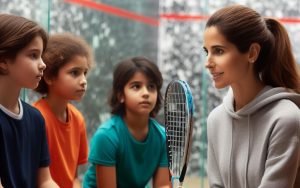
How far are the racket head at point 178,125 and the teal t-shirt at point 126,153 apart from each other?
0.46 metres

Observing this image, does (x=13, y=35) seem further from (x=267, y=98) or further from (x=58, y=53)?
(x=267, y=98)

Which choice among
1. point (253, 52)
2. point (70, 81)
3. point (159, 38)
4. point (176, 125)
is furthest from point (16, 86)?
point (159, 38)

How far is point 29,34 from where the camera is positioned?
6.12 feet

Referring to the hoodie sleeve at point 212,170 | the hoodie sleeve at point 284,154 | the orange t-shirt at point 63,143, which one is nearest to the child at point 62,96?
the orange t-shirt at point 63,143

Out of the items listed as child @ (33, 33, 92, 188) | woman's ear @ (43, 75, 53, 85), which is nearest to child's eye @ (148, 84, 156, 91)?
child @ (33, 33, 92, 188)

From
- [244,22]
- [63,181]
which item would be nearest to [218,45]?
[244,22]

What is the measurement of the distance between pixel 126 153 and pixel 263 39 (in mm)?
852

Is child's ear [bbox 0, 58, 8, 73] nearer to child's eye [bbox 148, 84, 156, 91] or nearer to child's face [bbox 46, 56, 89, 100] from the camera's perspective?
child's face [bbox 46, 56, 89, 100]

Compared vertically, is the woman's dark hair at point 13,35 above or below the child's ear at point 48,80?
above

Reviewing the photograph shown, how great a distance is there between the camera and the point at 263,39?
6.16 ft

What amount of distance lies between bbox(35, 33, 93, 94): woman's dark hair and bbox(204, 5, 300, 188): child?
608 millimetres

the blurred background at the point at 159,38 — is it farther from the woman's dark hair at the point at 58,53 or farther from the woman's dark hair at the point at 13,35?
the woman's dark hair at the point at 13,35

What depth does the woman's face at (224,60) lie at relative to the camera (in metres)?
1.86

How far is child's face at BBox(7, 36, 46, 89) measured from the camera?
6.10 feet
